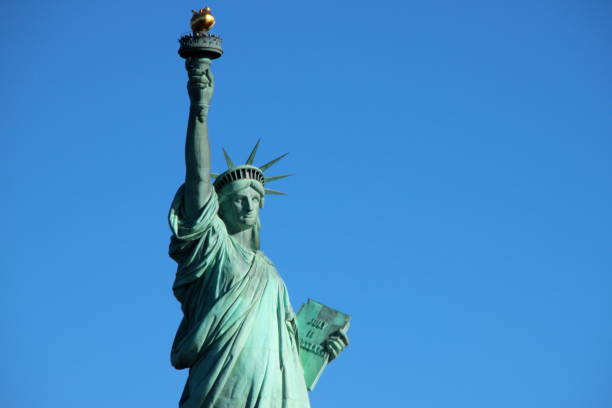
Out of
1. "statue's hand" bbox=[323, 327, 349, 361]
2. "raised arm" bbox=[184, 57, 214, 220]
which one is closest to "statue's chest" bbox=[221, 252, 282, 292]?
"raised arm" bbox=[184, 57, 214, 220]

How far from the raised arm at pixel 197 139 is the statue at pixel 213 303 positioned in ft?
0.05

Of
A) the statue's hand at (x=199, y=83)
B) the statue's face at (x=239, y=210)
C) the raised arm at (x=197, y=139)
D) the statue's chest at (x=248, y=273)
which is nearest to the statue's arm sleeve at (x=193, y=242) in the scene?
the raised arm at (x=197, y=139)

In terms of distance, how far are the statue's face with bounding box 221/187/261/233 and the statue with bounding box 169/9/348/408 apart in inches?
16.8

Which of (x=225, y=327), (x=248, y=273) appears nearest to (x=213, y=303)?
(x=225, y=327)

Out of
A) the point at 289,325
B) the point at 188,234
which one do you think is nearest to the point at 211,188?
the point at 188,234

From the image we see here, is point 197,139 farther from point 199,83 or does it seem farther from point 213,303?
point 213,303

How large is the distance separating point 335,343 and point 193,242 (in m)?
2.97

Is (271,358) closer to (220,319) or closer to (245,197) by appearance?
(220,319)

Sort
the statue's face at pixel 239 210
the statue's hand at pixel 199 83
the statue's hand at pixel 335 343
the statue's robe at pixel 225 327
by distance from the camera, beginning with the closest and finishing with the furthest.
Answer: the statue's robe at pixel 225 327, the statue's hand at pixel 199 83, the statue's face at pixel 239 210, the statue's hand at pixel 335 343

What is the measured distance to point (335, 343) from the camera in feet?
69.6

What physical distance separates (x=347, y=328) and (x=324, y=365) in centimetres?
69

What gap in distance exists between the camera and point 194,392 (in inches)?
766

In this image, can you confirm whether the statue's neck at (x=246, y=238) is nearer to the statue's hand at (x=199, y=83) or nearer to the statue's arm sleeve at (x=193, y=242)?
the statue's arm sleeve at (x=193, y=242)

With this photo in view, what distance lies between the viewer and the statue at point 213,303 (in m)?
19.5
